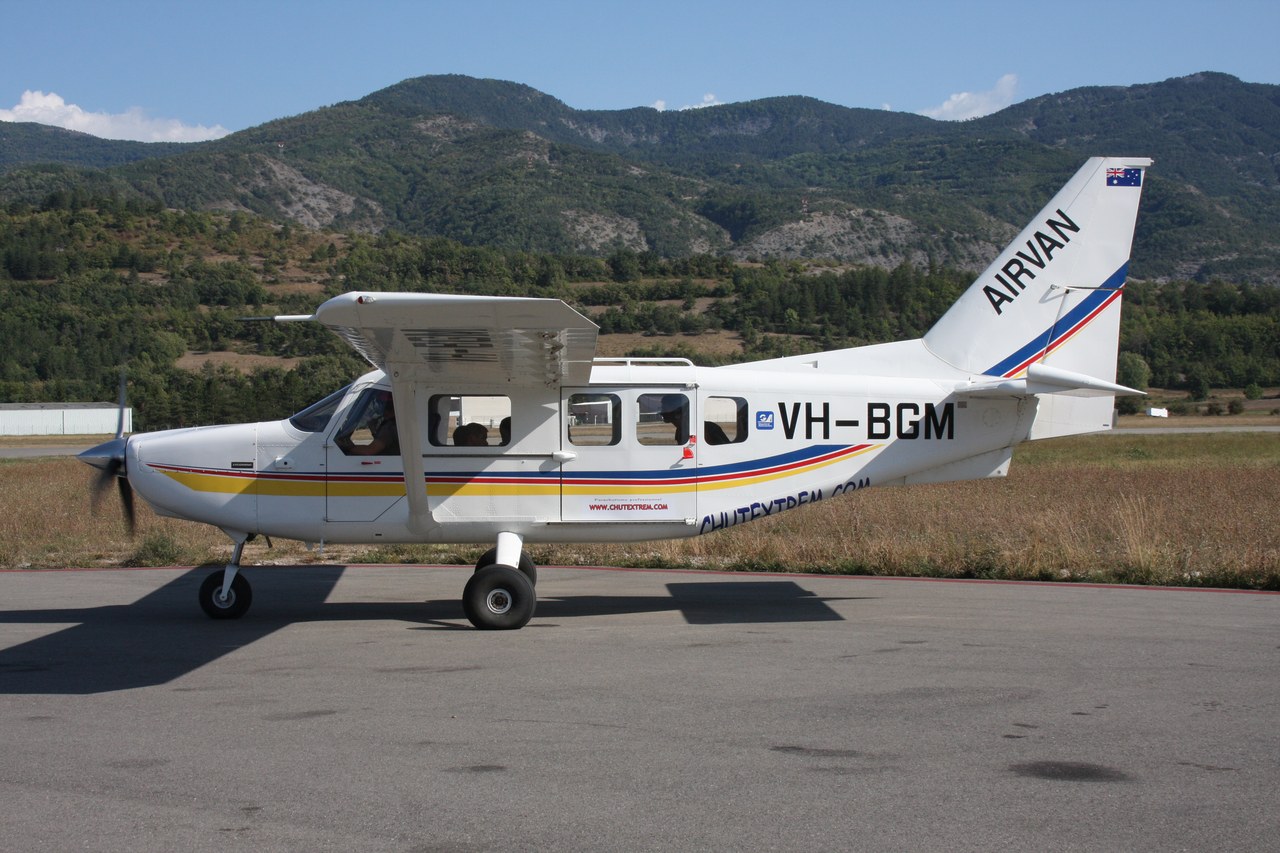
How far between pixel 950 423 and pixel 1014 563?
2.86 metres

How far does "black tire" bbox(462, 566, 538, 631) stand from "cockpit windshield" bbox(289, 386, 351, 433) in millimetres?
2209

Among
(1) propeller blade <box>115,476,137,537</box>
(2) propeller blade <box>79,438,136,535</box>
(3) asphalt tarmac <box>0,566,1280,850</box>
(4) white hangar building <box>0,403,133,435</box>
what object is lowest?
(4) white hangar building <box>0,403,133,435</box>

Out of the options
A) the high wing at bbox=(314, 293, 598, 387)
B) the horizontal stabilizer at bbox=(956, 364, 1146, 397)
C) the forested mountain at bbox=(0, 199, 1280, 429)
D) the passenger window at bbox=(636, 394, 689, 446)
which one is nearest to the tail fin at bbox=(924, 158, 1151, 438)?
the horizontal stabilizer at bbox=(956, 364, 1146, 397)

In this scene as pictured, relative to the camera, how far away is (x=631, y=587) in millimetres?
12477

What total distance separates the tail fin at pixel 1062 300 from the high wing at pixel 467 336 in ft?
13.6

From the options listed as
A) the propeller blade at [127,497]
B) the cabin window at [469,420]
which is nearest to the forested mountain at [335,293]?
the propeller blade at [127,497]

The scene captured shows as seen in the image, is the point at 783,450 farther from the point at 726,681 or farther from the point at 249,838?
the point at 249,838

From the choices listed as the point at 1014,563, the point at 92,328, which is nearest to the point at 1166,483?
the point at 1014,563

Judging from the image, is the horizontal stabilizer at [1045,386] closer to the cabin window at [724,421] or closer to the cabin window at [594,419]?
the cabin window at [724,421]

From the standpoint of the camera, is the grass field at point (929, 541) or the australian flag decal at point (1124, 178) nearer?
the australian flag decal at point (1124, 178)

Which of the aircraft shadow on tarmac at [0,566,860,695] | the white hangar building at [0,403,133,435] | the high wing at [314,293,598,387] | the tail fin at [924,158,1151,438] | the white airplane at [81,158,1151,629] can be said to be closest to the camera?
the high wing at [314,293,598,387]

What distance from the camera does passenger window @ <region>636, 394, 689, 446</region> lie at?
10.6 meters

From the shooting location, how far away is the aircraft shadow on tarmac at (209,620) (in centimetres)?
820

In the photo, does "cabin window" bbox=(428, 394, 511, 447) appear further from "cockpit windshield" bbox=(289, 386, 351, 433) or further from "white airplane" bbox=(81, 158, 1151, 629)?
"cockpit windshield" bbox=(289, 386, 351, 433)
